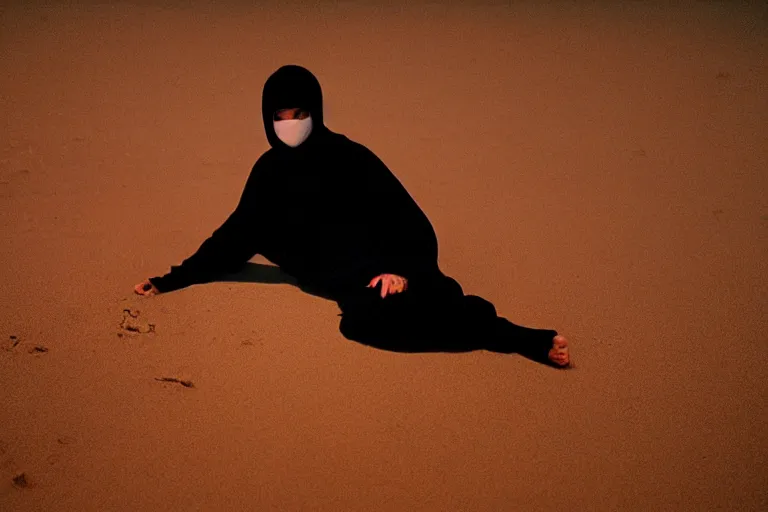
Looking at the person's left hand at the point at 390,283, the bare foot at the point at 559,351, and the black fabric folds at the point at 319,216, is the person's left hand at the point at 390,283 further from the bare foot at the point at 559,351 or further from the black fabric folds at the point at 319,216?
the bare foot at the point at 559,351

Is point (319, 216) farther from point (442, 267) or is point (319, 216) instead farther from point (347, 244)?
point (442, 267)

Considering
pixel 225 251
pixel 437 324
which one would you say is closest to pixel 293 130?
pixel 225 251

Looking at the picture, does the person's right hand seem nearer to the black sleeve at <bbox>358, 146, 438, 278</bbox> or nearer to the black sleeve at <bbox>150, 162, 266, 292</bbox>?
the black sleeve at <bbox>150, 162, 266, 292</bbox>

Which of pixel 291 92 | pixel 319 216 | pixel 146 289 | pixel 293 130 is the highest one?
pixel 291 92

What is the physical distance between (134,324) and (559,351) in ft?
5.09

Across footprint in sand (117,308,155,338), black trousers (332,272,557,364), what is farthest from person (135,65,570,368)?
footprint in sand (117,308,155,338)

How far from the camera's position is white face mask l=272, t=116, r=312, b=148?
2.98m

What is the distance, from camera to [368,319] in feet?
9.68

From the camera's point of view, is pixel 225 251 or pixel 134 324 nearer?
pixel 134 324

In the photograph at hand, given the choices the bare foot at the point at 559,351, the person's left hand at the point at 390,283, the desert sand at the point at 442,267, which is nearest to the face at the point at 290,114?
the person's left hand at the point at 390,283

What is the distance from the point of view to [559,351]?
2838 millimetres

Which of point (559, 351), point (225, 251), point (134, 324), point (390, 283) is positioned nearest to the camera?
point (559, 351)

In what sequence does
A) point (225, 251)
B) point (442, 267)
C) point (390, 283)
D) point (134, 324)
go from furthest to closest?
point (442, 267) < point (225, 251) < point (134, 324) < point (390, 283)

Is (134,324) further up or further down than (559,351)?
further down
